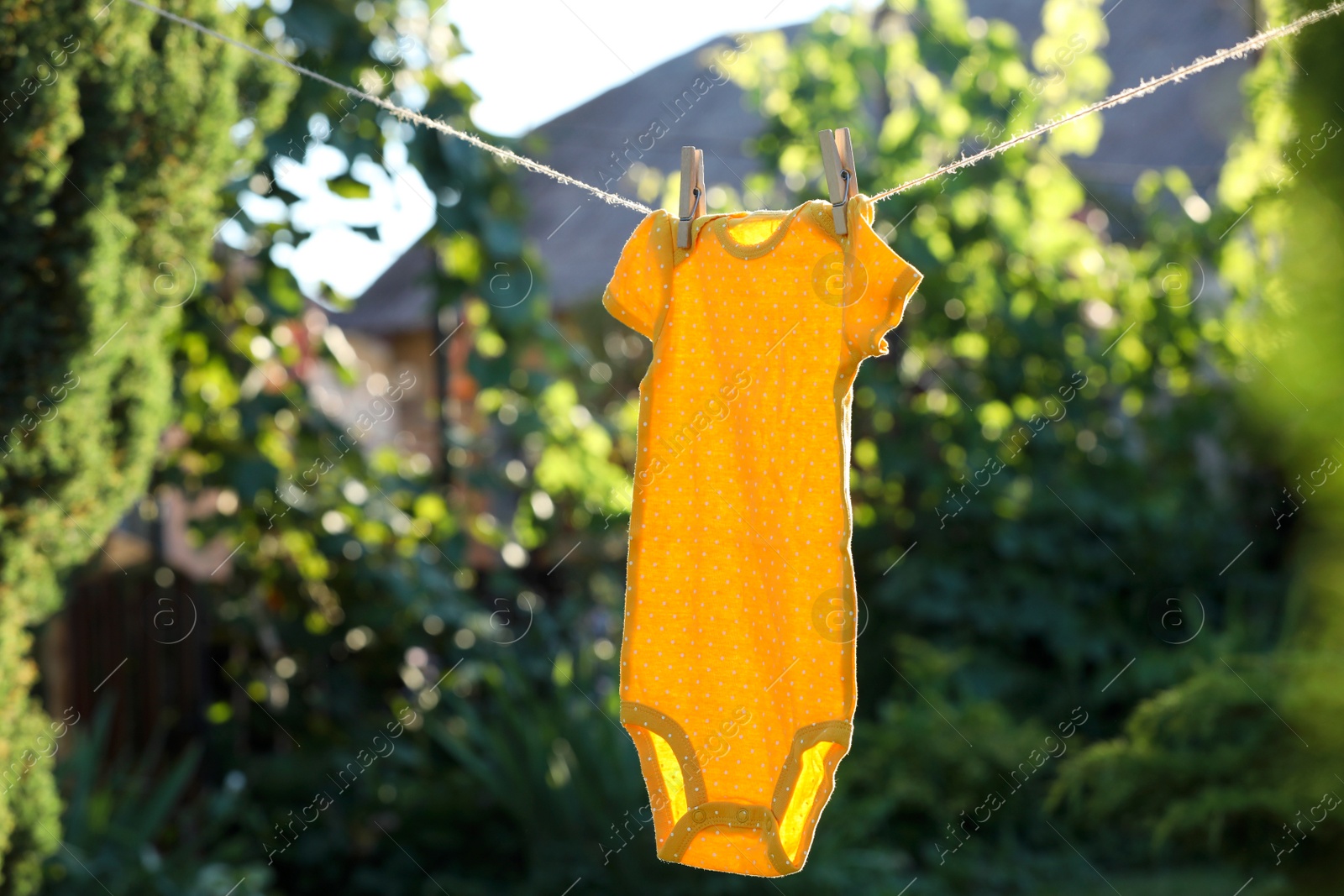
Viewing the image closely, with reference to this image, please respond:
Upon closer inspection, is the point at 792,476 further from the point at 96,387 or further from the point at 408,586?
the point at 408,586

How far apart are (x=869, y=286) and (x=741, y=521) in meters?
0.38

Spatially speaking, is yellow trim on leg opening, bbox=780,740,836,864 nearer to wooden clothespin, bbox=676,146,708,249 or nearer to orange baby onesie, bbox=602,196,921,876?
orange baby onesie, bbox=602,196,921,876

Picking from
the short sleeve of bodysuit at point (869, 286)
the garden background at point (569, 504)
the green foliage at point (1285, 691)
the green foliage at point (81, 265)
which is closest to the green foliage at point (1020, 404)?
the garden background at point (569, 504)

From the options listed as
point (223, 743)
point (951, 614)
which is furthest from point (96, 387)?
point (951, 614)

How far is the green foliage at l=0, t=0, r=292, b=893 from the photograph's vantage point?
218cm

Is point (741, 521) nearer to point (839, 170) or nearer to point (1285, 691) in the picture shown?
point (839, 170)

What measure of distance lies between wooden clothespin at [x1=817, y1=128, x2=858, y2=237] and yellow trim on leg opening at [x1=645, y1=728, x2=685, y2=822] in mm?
772

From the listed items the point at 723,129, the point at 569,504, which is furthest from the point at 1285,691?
the point at 723,129

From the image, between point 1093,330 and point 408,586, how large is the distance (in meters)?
3.48

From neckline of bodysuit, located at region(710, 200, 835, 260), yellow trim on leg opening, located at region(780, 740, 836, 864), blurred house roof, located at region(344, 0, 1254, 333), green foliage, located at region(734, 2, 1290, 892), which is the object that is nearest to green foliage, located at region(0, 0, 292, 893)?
neckline of bodysuit, located at region(710, 200, 835, 260)

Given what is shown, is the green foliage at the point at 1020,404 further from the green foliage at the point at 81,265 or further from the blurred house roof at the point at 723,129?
the blurred house roof at the point at 723,129

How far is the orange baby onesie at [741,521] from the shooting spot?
1479mm

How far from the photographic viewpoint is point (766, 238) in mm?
1581

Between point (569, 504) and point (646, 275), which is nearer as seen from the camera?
point (646, 275)
